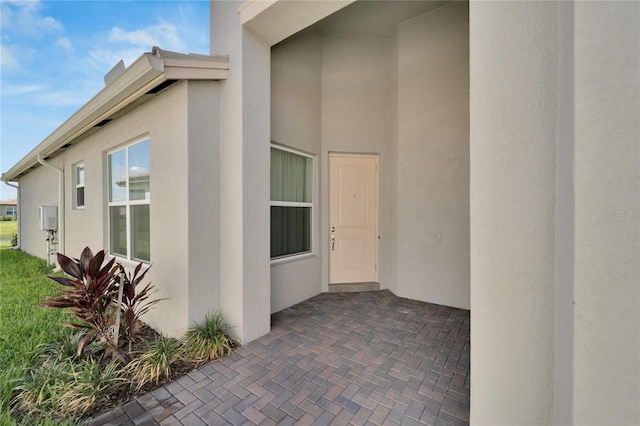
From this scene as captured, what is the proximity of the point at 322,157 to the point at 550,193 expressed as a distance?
4.00 meters

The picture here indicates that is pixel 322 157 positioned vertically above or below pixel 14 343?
above

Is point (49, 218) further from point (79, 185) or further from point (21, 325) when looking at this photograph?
point (21, 325)

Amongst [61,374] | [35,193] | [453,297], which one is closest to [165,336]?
[61,374]

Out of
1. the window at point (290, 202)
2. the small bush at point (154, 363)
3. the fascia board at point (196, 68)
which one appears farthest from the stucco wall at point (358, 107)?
the small bush at point (154, 363)

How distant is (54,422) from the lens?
77.1 inches

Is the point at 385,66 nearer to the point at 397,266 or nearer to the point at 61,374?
the point at 397,266

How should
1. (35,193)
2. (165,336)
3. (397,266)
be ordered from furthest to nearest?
(35,193) → (397,266) → (165,336)

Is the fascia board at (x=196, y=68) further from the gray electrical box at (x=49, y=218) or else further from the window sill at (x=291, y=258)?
the gray electrical box at (x=49, y=218)

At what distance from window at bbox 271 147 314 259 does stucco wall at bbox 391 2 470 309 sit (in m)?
1.77

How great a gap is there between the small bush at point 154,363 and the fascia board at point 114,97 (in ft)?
10.1

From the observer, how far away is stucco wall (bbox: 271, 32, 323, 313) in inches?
166

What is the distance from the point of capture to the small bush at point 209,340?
2865 mm


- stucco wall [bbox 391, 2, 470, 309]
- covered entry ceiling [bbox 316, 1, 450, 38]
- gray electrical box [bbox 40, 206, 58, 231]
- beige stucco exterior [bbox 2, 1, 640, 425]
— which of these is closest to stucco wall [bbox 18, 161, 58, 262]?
gray electrical box [bbox 40, 206, 58, 231]

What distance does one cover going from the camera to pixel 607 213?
46.1 inches
